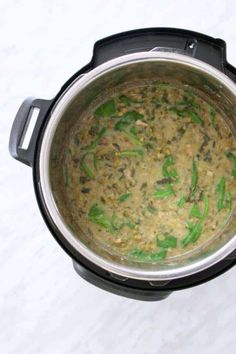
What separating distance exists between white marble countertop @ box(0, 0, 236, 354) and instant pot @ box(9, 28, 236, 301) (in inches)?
6.6

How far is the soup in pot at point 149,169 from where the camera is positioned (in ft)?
4.00

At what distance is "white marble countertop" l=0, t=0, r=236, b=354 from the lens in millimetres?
1324

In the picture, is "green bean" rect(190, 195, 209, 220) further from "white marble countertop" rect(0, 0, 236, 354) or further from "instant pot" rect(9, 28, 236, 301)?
"white marble countertop" rect(0, 0, 236, 354)

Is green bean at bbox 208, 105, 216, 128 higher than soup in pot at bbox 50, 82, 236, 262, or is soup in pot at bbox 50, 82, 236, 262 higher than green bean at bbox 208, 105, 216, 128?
green bean at bbox 208, 105, 216, 128

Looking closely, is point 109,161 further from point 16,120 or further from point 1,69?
point 1,69

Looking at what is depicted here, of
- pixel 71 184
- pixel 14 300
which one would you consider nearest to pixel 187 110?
pixel 71 184

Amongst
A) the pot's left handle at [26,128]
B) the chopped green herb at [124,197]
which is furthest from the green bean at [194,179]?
the pot's left handle at [26,128]

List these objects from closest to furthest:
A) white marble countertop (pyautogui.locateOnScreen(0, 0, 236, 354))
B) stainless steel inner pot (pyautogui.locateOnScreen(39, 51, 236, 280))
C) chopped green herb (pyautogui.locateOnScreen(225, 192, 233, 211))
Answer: stainless steel inner pot (pyautogui.locateOnScreen(39, 51, 236, 280)) → chopped green herb (pyautogui.locateOnScreen(225, 192, 233, 211)) → white marble countertop (pyautogui.locateOnScreen(0, 0, 236, 354))

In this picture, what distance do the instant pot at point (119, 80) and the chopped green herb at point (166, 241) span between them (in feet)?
0.13

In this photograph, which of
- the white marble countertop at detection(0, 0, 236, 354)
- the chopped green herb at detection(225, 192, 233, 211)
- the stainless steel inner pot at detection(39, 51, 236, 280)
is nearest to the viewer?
the stainless steel inner pot at detection(39, 51, 236, 280)

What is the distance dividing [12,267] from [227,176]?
448 millimetres

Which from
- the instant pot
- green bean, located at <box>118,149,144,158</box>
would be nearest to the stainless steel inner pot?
the instant pot

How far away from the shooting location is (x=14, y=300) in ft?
4.48

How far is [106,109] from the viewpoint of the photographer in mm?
1237
